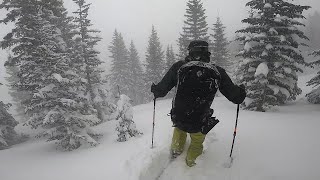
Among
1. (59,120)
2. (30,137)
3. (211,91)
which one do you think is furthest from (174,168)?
(30,137)

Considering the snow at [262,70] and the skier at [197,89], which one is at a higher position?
the skier at [197,89]

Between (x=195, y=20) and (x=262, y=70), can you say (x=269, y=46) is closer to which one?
(x=262, y=70)

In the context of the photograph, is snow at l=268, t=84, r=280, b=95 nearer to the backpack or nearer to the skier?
the skier

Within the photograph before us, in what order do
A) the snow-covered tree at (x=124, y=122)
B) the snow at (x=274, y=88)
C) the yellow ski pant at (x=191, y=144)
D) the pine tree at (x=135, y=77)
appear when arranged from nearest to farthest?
1. the yellow ski pant at (x=191, y=144)
2. the snow-covered tree at (x=124, y=122)
3. the snow at (x=274, y=88)
4. the pine tree at (x=135, y=77)

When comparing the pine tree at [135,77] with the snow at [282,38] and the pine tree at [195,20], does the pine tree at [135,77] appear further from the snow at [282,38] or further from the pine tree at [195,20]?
the snow at [282,38]

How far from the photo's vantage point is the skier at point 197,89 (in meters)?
5.27

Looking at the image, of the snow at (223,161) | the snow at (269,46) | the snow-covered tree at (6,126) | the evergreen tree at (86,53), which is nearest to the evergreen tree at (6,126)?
the snow-covered tree at (6,126)

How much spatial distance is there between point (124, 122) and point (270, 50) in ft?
32.0

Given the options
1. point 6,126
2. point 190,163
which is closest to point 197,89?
point 190,163

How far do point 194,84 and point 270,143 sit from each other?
326 cm

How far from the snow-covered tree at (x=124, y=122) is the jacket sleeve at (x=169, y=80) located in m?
5.82

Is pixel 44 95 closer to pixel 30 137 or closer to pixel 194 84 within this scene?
pixel 194 84

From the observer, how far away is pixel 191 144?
5859mm

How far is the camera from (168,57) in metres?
42.2
